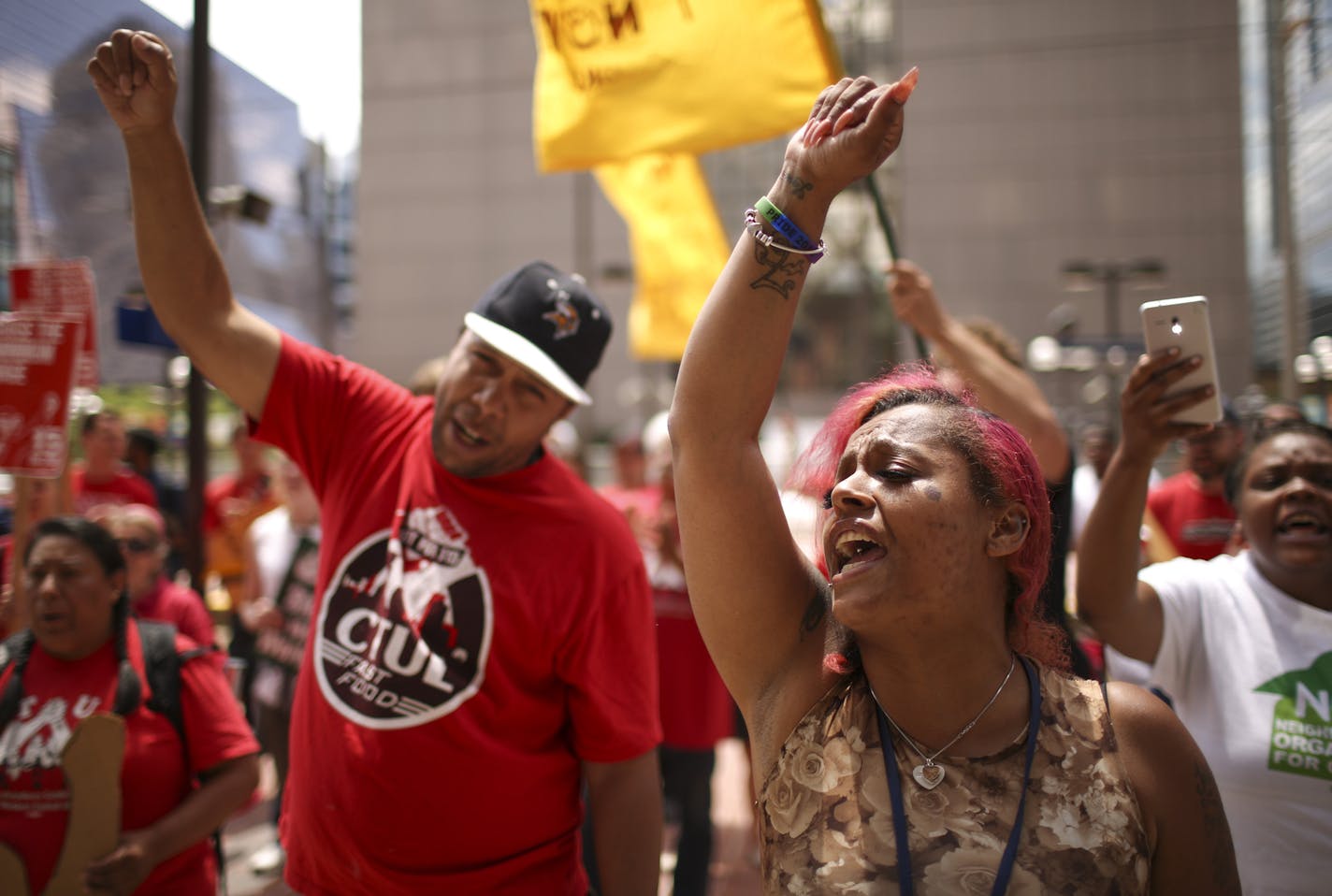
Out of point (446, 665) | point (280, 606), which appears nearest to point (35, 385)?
point (280, 606)

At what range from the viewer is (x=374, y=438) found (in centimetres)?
238

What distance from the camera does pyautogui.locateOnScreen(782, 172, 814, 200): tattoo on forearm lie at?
1.53m

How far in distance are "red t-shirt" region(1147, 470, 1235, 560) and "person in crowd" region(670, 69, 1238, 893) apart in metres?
3.98

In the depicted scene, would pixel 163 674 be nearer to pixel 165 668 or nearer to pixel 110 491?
pixel 165 668

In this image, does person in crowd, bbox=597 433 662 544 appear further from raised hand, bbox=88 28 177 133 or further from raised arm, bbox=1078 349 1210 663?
raised hand, bbox=88 28 177 133

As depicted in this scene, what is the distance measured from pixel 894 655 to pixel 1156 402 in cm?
113

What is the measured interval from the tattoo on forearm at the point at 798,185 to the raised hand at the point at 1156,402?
45.5 inches

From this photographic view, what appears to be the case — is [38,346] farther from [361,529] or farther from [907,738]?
[907,738]

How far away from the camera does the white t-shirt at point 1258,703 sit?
86.5 inches

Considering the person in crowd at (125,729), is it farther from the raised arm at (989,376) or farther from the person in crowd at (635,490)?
the person in crowd at (635,490)

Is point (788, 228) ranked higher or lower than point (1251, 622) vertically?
higher

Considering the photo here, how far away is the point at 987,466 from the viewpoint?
5.35 ft

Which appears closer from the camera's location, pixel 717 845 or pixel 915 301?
pixel 915 301

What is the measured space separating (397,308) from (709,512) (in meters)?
33.1
